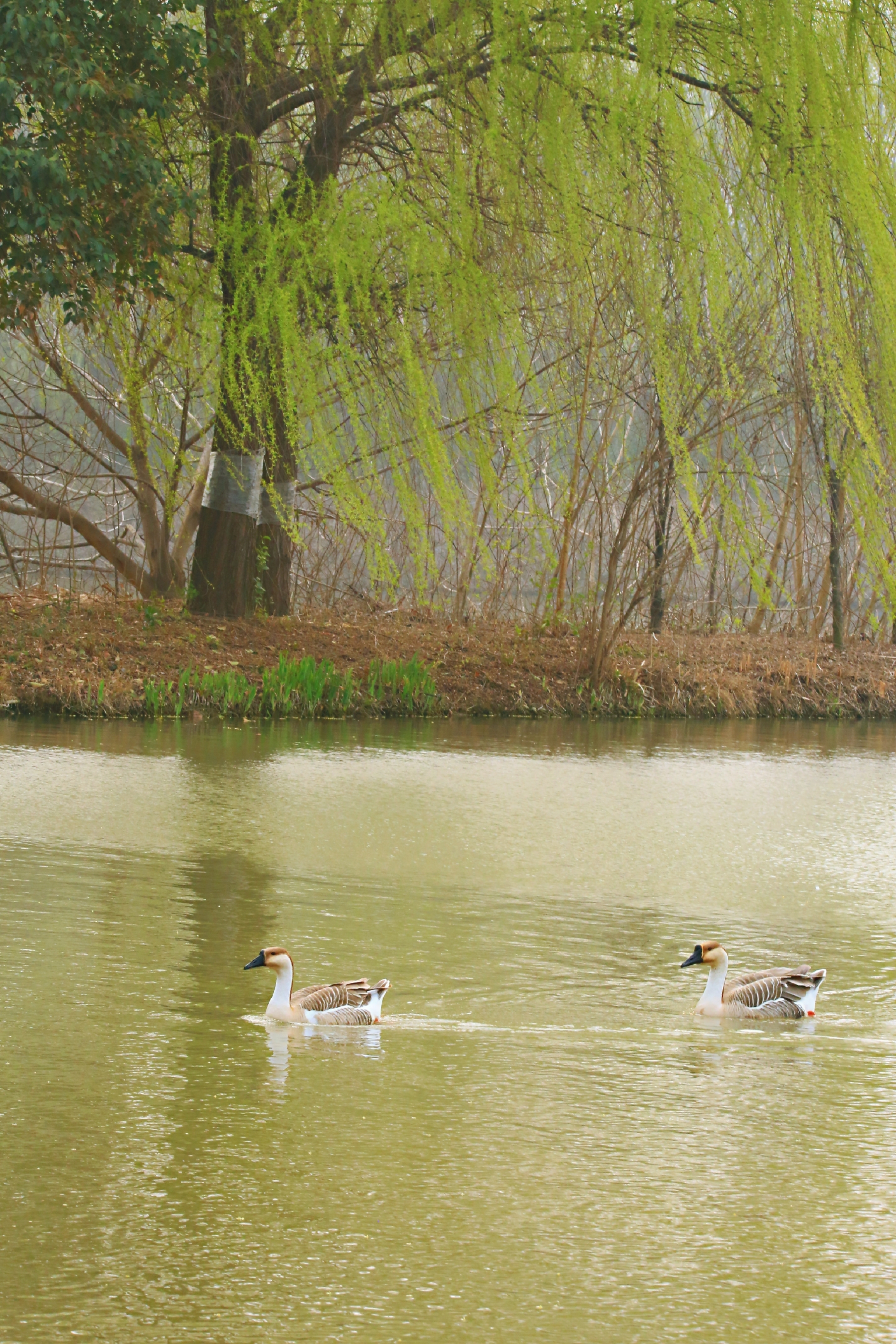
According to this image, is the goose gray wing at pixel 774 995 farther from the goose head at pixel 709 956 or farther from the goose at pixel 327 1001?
the goose at pixel 327 1001

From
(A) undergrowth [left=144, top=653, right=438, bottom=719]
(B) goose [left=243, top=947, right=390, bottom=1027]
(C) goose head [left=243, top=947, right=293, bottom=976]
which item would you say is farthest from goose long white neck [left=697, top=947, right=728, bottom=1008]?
(A) undergrowth [left=144, top=653, right=438, bottom=719]

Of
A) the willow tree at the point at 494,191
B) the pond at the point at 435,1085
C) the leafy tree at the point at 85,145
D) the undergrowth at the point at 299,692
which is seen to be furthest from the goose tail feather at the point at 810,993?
the undergrowth at the point at 299,692

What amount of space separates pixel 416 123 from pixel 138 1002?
6.91 metres

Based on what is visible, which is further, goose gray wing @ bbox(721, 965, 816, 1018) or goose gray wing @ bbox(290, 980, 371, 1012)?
goose gray wing @ bbox(721, 965, 816, 1018)

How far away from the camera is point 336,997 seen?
4.38 meters

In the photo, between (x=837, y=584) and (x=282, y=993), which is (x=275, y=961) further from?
(x=837, y=584)

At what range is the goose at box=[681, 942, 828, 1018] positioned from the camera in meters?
4.72

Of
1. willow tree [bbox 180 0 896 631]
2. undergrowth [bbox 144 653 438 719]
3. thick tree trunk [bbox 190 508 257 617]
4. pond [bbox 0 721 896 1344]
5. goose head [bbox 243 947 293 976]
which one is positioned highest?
willow tree [bbox 180 0 896 631]

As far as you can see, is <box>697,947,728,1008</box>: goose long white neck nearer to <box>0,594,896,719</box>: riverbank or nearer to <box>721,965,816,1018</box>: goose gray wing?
<box>721,965,816,1018</box>: goose gray wing

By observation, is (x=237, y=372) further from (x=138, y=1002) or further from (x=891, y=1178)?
(x=891, y=1178)

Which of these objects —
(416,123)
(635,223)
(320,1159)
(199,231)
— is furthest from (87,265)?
(320,1159)

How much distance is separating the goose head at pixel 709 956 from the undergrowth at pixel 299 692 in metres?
7.32

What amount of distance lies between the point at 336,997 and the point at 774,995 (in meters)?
1.32

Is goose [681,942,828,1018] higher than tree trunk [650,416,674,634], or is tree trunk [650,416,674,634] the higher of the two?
tree trunk [650,416,674,634]
